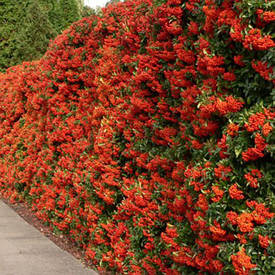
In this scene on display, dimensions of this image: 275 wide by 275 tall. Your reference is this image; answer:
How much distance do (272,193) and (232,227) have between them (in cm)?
34

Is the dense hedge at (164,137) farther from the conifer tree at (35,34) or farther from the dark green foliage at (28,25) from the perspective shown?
the conifer tree at (35,34)

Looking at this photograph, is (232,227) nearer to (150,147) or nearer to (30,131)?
(150,147)

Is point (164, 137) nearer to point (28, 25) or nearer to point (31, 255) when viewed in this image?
point (31, 255)

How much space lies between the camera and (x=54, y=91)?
724cm

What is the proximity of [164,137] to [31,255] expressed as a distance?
107 inches

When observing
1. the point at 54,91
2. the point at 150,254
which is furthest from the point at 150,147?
the point at 54,91

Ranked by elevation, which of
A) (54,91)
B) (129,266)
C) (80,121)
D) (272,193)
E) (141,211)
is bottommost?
(129,266)

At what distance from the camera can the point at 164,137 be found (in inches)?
155

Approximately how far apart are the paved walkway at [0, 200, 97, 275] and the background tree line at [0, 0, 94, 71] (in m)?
8.18

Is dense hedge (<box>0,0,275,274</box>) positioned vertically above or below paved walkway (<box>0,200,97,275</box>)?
above

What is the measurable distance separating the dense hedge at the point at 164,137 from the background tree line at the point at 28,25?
7641mm

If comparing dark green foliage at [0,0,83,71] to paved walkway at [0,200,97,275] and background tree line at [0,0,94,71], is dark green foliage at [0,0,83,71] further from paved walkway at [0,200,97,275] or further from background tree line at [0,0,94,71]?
paved walkway at [0,200,97,275]

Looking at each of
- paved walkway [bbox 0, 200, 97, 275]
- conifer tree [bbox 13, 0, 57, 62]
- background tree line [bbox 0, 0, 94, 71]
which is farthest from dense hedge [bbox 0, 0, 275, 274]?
conifer tree [bbox 13, 0, 57, 62]

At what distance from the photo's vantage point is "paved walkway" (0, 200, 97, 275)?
16.6ft
